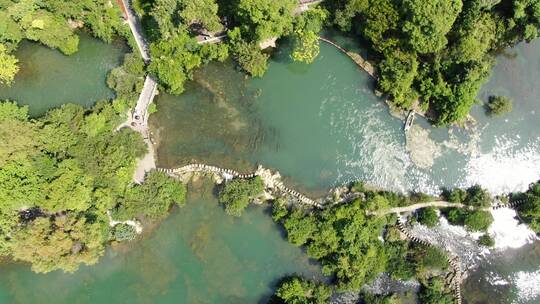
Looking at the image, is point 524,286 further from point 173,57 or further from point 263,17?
point 173,57

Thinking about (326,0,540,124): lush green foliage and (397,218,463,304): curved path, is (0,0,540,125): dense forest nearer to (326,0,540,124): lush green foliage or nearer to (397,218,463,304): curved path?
(326,0,540,124): lush green foliage

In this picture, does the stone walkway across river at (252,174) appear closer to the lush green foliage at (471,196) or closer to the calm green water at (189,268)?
the calm green water at (189,268)

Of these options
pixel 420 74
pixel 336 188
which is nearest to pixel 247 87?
pixel 336 188

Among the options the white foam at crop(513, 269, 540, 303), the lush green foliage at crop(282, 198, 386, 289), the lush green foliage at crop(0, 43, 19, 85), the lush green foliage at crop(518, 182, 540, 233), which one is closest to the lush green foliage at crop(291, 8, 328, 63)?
the lush green foliage at crop(282, 198, 386, 289)

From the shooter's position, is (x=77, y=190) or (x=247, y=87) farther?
(x=247, y=87)

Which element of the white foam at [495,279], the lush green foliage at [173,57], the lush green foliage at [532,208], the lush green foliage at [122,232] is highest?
the lush green foliage at [532,208]

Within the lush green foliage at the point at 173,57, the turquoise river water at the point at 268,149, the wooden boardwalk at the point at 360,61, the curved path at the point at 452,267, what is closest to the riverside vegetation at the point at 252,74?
the lush green foliage at the point at 173,57

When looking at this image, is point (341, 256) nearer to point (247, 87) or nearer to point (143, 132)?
point (247, 87)
